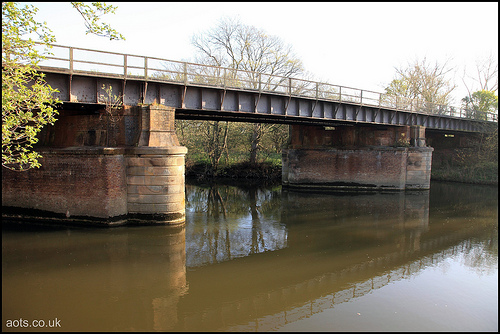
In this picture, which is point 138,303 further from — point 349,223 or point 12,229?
point 349,223

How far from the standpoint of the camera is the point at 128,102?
14.8m

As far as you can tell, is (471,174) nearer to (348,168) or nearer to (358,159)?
(358,159)

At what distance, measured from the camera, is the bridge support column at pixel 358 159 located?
26156mm

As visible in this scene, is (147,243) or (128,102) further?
(128,102)

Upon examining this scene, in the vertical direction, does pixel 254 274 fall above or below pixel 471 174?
below

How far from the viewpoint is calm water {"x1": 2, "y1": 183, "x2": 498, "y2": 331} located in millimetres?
7254

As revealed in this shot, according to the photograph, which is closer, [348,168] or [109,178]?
[109,178]

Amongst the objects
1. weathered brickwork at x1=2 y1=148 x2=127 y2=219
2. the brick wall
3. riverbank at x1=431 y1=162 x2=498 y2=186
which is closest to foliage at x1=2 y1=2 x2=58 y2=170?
weathered brickwork at x1=2 y1=148 x2=127 y2=219

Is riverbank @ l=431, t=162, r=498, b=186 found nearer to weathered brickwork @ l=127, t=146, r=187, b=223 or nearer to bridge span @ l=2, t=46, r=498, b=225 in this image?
bridge span @ l=2, t=46, r=498, b=225

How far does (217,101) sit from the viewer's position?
1748 centimetres

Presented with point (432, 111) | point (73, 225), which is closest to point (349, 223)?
point (73, 225)

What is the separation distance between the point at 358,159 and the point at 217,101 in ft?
43.2

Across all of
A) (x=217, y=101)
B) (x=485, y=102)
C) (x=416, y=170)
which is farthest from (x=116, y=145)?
(x=485, y=102)

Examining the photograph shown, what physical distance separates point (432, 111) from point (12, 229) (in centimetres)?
2859
